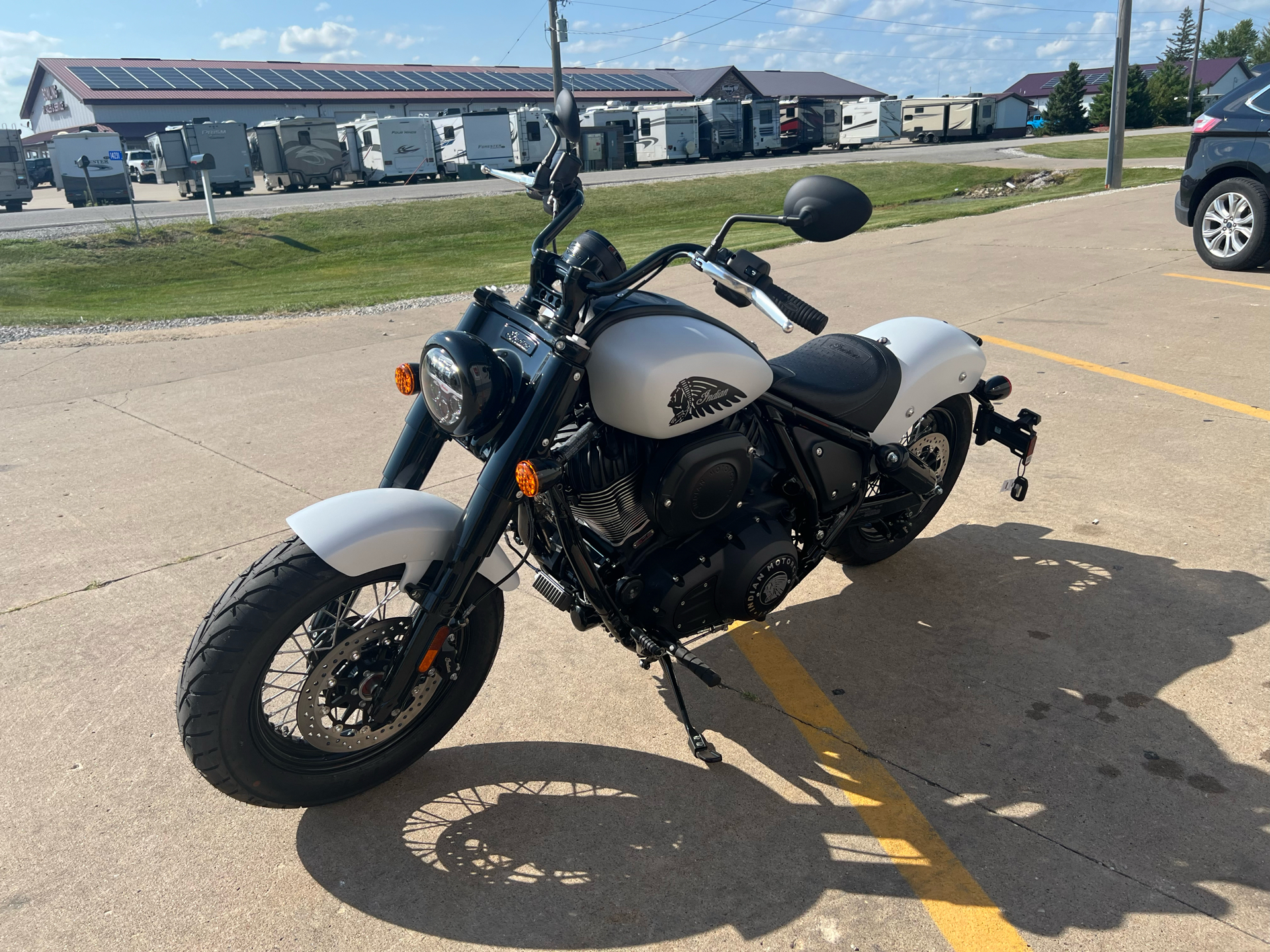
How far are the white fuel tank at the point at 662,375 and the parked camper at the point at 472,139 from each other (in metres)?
34.8

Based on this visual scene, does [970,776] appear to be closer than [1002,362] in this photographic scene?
Yes

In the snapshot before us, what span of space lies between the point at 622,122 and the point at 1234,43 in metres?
106

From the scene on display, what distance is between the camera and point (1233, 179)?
31.0ft

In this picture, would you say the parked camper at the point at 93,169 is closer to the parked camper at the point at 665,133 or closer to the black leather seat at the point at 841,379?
the parked camper at the point at 665,133

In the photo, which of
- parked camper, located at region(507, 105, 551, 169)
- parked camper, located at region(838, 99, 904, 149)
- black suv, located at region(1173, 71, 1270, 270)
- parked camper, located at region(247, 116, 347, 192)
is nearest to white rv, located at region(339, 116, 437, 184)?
parked camper, located at region(247, 116, 347, 192)

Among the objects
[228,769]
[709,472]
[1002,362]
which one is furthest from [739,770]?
[1002,362]

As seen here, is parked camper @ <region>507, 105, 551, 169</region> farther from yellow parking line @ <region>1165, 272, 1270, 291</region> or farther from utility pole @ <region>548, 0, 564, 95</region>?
yellow parking line @ <region>1165, 272, 1270, 291</region>

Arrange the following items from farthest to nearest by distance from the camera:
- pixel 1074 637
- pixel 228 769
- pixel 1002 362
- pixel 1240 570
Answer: pixel 1002 362 → pixel 1240 570 → pixel 1074 637 → pixel 228 769

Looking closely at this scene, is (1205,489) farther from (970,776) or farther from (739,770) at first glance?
(739,770)

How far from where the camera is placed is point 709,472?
3.00 meters

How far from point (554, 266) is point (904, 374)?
158cm

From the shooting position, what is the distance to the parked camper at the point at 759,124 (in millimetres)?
43938

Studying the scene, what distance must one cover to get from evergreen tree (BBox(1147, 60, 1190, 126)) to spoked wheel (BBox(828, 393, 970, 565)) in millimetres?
60694

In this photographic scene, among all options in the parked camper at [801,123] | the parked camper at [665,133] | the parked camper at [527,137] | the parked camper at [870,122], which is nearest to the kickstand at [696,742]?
the parked camper at [527,137]
